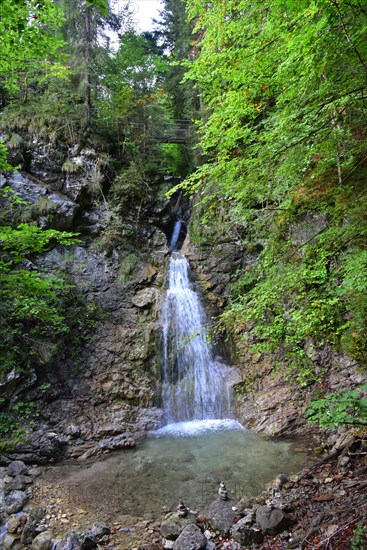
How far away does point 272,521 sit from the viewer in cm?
380

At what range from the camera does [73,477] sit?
19.6 feet

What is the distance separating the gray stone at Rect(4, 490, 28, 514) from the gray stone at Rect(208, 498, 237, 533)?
2896 mm

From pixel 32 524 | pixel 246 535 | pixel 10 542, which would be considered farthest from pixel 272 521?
pixel 10 542

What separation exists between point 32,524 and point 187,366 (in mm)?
5671

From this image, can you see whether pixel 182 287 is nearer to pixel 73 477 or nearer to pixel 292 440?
pixel 292 440

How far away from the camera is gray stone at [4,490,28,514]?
4.94 metres

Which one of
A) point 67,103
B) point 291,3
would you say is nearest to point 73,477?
point 291,3

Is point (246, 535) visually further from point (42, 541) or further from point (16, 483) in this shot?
point (16, 483)

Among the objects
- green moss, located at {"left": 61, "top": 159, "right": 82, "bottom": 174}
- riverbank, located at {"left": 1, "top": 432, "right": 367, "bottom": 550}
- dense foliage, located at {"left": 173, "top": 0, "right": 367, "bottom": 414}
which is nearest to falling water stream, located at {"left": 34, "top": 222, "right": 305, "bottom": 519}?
riverbank, located at {"left": 1, "top": 432, "right": 367, "bottom": 550}

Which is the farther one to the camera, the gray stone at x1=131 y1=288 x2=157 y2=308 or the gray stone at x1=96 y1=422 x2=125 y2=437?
the gray stone at x1=131 y1=288 x2=157 y2=308

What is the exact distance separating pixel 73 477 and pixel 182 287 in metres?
6.56

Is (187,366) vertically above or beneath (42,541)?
above

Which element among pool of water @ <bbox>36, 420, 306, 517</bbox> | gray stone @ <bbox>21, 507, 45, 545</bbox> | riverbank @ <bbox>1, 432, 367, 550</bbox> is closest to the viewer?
riverbank @ <bbox>1, 432, 367, 550</bbox>

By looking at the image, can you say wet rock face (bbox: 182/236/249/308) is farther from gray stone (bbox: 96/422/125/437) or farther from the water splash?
gray stone (bbox: 96/422/125/437)
